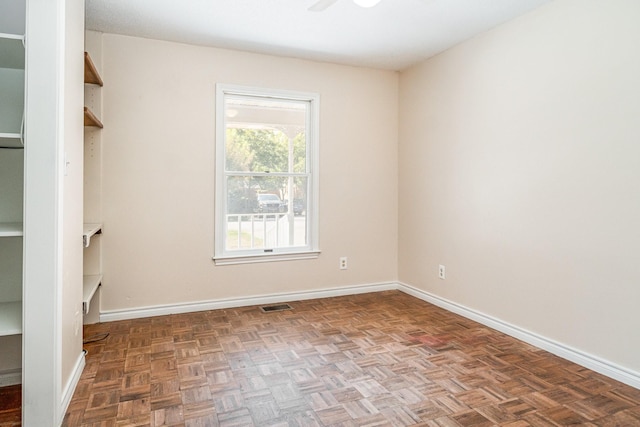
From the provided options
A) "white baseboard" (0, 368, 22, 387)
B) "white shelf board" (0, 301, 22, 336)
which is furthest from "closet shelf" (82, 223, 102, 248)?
"white baseboard" (0, 368, 22, 387)

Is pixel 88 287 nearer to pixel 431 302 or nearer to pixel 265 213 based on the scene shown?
pixel 265 213

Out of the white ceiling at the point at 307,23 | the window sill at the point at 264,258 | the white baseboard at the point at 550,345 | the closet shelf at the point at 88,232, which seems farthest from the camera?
the window sill at the point at 264,258

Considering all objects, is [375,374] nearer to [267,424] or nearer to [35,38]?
[267,424]

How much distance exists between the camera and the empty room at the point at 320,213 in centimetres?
207

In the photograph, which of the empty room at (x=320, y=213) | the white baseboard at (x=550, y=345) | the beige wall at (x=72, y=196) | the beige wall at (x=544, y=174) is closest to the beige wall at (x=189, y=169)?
the empty room at (x=320, y=213)

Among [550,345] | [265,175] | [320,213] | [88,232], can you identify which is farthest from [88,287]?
[550,345]

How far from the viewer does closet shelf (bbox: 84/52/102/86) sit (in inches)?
112

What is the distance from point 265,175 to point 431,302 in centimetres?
212

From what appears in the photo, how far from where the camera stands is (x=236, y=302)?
Result: 3943 mm

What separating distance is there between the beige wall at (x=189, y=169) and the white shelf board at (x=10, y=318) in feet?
4.13

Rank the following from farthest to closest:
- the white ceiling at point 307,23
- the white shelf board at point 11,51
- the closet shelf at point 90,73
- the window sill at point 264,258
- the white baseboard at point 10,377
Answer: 1. the window sill at point 264,258
2. the white ceiling at point 307,23
3. the closet shelf at point 90,73
4. the white baseboard at point 10,377
5. the white shelf board at point 11,51

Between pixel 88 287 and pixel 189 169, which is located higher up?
pixel 189 169

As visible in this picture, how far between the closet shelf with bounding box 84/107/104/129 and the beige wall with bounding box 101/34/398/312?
154mm

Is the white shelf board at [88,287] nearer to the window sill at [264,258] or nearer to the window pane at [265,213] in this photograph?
the window sill at [264,258]
